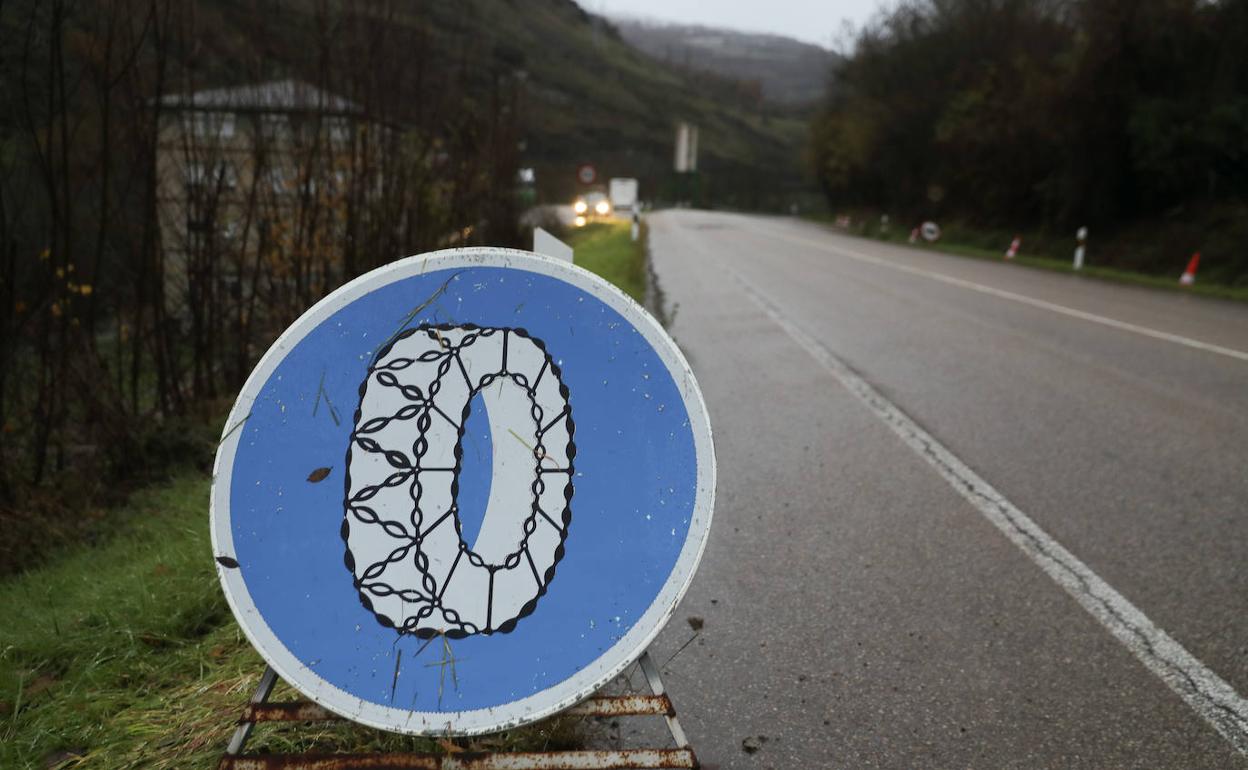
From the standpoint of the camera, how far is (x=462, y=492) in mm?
2561

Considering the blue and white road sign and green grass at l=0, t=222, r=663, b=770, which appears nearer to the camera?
the blue and white road sign

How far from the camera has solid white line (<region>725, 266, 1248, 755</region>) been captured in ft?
10.6

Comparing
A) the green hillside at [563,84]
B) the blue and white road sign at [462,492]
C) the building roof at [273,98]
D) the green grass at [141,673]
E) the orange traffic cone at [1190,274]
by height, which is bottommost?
the green grass at [141,673]

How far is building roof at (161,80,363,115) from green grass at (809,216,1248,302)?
14.8 meters

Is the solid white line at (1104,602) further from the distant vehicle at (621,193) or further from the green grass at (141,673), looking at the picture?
the distant vehicle at (621,193)

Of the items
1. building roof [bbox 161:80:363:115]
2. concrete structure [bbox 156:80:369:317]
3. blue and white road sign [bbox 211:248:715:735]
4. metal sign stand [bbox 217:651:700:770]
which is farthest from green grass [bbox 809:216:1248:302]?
metal sign stand [bbox 217:651:700:770]

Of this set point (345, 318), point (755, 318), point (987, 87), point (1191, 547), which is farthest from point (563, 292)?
point (987, 87)

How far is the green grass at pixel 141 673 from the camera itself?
283 centimetres

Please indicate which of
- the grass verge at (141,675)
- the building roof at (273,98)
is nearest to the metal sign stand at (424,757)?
the grass verge at (141,675)

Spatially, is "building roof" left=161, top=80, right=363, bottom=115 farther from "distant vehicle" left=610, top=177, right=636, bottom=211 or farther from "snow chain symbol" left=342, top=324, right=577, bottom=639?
"distant vehicle" left=610, top=177, right=636, bottom=211

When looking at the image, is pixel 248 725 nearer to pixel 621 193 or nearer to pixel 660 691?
pixel 660 691

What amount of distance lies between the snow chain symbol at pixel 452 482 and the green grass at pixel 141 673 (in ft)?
1.57

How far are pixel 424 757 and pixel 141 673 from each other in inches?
63.0

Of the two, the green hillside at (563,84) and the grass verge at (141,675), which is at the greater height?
the green hillside at (563,84)
